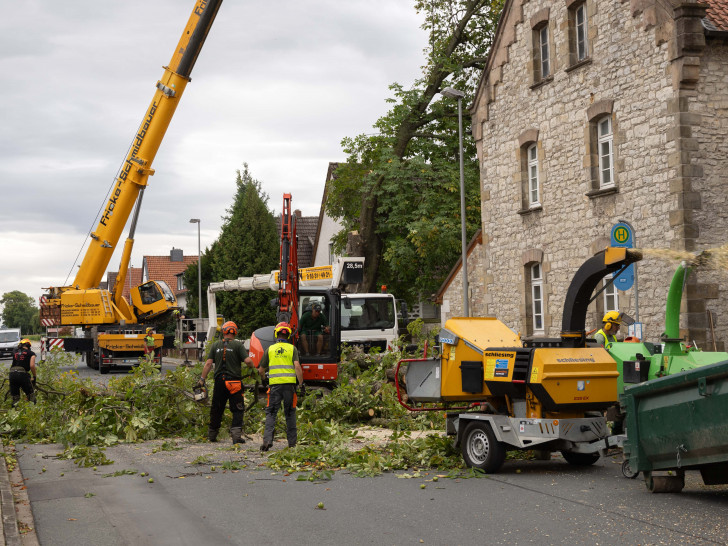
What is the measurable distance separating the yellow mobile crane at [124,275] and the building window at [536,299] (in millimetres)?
11259

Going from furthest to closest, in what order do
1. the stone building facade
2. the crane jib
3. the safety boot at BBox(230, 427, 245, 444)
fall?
the crane jib, the stone building facade, the safety boot at BBox(230, 427, 245, 444)

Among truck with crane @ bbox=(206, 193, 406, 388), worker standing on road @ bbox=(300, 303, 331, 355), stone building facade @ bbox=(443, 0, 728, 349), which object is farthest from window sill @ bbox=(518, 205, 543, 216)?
worker standing on road @ bbox=(300, 303, 331, 355)

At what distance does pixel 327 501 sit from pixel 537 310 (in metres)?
15.3

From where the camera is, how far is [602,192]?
62.8ft

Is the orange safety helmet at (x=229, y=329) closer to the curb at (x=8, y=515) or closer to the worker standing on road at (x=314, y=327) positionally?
the curb at (x=8, y=515)

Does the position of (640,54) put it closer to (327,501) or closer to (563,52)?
(563,52)

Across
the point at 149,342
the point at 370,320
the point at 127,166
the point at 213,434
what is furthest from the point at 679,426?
the point at 149,342

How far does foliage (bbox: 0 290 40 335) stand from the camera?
169100 millimetres

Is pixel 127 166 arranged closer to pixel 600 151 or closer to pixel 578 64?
pixel 578 64

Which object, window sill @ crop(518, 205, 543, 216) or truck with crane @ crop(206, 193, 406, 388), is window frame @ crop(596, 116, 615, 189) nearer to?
window sill @ crop(518, 205, 543, 216)

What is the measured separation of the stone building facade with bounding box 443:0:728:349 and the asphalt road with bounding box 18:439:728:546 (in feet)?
21.0

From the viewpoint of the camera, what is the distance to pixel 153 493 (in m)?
8.51

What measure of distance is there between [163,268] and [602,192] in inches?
2701

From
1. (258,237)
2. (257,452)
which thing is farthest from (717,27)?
(258,237)
